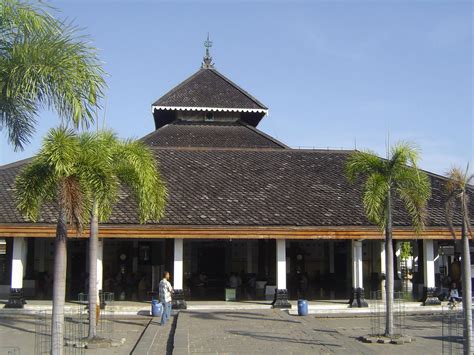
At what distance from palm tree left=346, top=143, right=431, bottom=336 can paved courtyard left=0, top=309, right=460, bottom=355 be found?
1.58m

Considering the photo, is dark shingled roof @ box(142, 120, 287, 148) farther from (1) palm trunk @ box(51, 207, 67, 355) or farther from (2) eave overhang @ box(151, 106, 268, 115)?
(1) palm trunk @ box(51, 207, 67, 355)

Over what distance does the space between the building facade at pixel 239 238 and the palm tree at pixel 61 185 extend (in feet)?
25.6

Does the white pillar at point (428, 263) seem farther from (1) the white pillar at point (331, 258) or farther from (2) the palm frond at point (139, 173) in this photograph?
(2) the palm frond at point (139, 173)

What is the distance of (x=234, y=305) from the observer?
62.7 feet

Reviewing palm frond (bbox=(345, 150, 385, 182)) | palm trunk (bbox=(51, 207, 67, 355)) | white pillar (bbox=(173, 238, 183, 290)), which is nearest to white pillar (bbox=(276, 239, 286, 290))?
white pillar (bbox=(173, 238, 183, 290))

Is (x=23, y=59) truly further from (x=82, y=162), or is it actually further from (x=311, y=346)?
(x=311, y=346)

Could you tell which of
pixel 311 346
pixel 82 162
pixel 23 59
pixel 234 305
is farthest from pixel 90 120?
pixel 234 305

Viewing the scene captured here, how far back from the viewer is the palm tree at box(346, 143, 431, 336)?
546 inches

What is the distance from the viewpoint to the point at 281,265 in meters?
19.0

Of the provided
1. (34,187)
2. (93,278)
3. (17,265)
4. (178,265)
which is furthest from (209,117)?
(34,187)

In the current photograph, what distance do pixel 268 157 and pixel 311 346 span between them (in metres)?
13.7

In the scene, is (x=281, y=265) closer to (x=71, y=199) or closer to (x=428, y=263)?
(x=428, y=263)

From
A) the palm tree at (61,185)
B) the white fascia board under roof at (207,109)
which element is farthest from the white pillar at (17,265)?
the white fascia board under roof at (207,109)

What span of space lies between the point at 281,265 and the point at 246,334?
17.7ft
